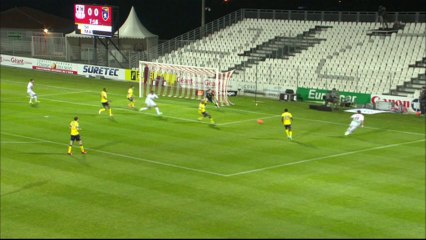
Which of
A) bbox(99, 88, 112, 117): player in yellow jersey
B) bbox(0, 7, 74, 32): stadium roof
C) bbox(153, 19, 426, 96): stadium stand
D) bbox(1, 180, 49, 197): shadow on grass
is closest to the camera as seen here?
bbox(1, 180, 49, 197): shadow on grass

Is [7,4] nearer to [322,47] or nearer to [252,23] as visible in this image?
[252,23]

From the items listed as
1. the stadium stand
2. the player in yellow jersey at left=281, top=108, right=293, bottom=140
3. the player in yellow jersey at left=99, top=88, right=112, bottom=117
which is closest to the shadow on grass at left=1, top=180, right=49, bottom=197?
the player in yellow jersey at left=281, top=108, right=293, bottom=140

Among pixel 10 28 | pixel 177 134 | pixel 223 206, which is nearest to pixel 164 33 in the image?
pixel 10 28

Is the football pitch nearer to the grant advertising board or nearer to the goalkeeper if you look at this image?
the goalkeeper

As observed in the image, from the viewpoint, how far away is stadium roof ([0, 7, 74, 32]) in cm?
8612

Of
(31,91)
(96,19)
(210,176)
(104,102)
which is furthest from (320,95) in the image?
(210,176)

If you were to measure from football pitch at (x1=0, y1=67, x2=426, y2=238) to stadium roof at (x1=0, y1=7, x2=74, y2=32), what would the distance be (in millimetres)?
46536

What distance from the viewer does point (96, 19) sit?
2435 inches

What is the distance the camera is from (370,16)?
5788cm

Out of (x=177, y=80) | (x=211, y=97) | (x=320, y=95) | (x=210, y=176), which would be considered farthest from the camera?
(x=177, y=80)

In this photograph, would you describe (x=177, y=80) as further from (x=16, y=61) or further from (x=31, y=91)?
(x=16, y=61)

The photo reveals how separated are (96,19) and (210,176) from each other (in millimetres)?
40869

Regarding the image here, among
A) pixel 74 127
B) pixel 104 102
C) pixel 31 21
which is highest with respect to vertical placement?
pixel 31 21

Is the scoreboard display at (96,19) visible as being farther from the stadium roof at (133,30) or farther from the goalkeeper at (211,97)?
the goalkeeper at (211,97)
